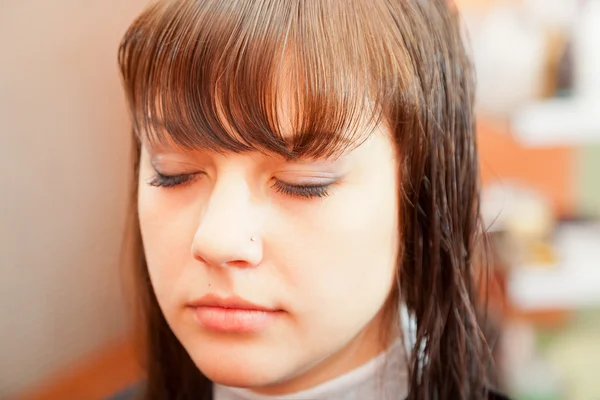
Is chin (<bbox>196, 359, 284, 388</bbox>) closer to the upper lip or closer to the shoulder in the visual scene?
the upper lip

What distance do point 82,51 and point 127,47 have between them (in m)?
0.43

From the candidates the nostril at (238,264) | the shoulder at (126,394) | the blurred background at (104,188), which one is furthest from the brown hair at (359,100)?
the shoulder at (126,394)

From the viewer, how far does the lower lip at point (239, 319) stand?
0.58 meters

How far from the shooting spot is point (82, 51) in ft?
3.34

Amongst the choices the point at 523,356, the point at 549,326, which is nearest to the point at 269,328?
the point at 523,356

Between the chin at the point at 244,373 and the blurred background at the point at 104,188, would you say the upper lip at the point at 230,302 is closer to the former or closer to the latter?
the chin at the point at 244,373

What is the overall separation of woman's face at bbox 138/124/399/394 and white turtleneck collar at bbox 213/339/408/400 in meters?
0.07

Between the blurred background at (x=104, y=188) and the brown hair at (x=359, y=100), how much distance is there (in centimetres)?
29

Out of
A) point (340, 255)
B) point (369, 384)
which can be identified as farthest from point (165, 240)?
point (369, 384)

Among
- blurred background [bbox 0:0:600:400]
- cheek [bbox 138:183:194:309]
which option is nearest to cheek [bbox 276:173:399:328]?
cheek [bbox 138:183:194:309]

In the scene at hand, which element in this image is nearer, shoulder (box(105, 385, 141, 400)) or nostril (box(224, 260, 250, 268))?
nostril (box(224, 260, 250, 268))

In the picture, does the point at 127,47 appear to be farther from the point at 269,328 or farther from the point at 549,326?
the point at 549,326

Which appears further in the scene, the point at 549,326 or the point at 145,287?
the point at 549,326

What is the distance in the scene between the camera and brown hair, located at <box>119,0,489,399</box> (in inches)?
21.5
